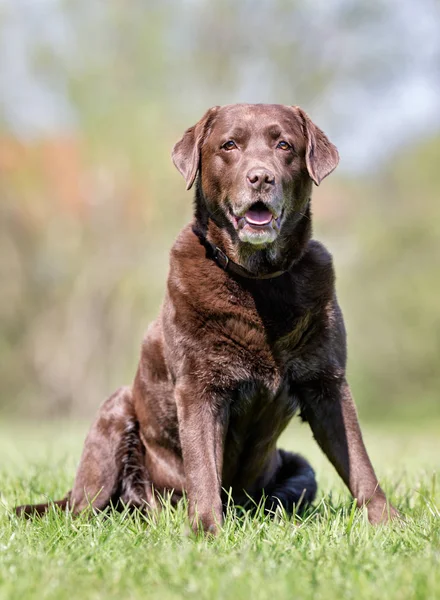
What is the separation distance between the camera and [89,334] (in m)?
23.9

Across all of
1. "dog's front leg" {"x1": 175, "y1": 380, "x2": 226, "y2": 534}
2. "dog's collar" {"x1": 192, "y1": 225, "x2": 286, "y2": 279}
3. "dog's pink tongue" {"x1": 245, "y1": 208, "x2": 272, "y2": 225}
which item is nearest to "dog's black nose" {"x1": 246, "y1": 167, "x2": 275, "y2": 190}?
"dog's pink tongue" {"x1": 245, "y1": 208, "x2": 272, "y2": 225}

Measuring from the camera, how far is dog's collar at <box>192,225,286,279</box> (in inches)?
143

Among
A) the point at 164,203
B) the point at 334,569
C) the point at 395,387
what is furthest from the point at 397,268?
the point at 334,569

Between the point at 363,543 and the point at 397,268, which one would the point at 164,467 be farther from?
the point at 397,268

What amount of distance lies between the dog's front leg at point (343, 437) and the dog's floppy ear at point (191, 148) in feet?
3.58

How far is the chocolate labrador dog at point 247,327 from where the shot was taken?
3.50 m

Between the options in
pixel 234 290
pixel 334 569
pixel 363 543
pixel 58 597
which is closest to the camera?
pixel 58 597

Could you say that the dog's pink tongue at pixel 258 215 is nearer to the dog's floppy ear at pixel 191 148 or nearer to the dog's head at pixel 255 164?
the dog's head at pixel 255 164

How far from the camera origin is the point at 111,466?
13.5 feet

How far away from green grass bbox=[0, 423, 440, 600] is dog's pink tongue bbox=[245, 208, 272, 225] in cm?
119

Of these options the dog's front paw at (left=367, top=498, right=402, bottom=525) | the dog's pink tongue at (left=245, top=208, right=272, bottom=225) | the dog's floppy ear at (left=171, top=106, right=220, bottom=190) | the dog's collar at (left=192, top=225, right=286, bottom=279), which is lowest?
the dog's front paw at (left=367, top=498, right=402, bottom=525)

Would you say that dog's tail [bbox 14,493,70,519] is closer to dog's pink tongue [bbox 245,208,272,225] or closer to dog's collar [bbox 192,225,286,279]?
dog's collar [bbox 192,225,286,279]

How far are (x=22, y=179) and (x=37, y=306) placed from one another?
3.51 meters

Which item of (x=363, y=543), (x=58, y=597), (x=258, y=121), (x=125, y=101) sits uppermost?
(x=125, y=101)
